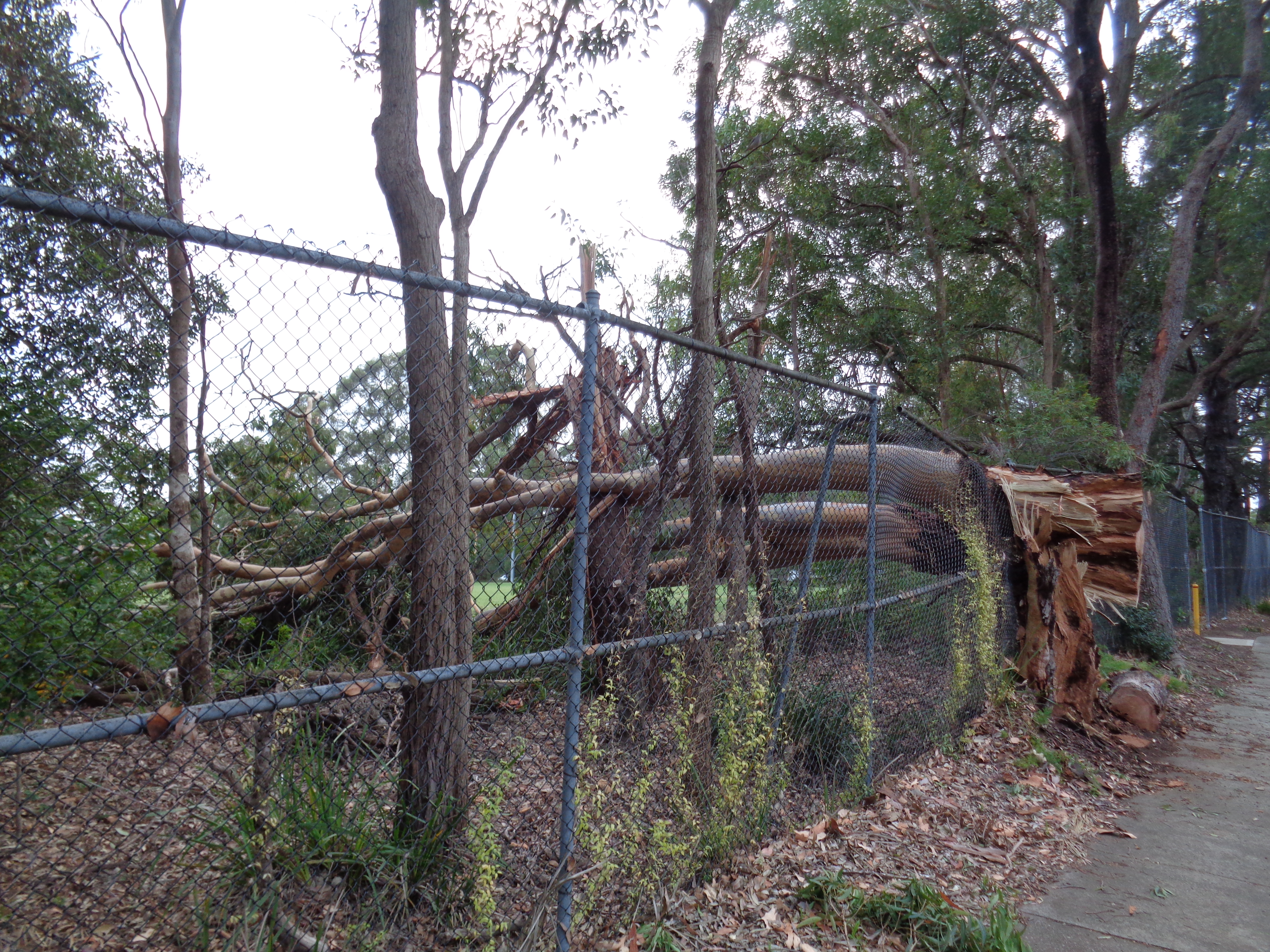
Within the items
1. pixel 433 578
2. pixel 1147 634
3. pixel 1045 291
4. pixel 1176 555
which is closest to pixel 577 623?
pixel 433 578

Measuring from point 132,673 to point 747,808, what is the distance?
131 inches

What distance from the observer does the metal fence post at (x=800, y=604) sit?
159 inches

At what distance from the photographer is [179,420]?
2.91m

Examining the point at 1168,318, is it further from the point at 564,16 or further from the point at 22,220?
the point at 22,220

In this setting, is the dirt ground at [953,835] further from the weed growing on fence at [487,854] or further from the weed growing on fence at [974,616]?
the weed growing on fence at [487,854]

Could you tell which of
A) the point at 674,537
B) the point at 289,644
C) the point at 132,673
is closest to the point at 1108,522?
the point at 674,537

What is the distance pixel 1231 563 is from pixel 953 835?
19.2 m

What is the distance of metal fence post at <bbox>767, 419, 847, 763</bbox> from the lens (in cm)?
404

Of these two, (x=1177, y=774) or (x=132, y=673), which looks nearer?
(x=132, y=673)

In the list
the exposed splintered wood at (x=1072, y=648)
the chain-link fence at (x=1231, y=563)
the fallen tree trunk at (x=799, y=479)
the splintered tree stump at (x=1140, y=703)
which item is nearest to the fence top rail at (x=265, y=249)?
the fallen tree trunk at (x=799, y=479)

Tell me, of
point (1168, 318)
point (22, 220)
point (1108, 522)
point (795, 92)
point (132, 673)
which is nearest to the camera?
point (132, 673)

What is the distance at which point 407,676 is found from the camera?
2.36 meters

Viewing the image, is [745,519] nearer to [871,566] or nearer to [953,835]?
[871,566]

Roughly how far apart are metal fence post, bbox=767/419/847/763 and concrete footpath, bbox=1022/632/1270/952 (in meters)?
1.33
